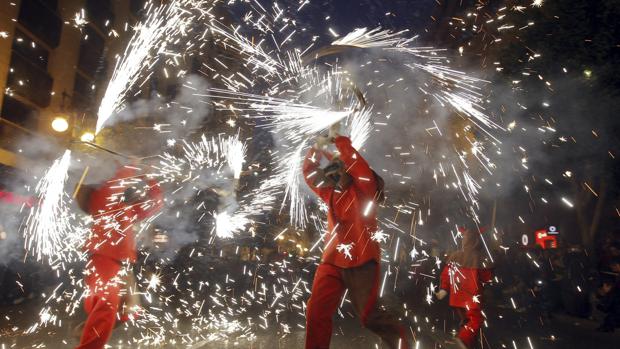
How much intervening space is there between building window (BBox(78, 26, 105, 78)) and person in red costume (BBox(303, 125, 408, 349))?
16211 mm

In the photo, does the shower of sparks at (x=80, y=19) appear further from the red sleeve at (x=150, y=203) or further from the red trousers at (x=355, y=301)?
the red trousers at (x=355, y=301)

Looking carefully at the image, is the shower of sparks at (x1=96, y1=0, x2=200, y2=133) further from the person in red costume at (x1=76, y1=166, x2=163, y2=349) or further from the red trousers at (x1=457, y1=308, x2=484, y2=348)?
the red trousers at (x1=457, y1=308, x2=484, y2=348)

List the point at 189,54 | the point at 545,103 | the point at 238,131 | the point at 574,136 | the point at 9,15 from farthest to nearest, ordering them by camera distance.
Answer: the point at 189,54 → the point at 238,131 → the point at 9,15 → the point at 574,136 → the point at 545,103

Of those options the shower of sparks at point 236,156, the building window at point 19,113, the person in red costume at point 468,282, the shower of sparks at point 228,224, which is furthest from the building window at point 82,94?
the person in red costume at point 468,282

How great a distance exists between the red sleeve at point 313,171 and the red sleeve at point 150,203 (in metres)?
1.54

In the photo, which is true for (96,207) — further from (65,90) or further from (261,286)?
(65,90)

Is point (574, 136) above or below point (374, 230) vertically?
above

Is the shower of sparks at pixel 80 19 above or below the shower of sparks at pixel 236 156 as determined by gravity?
above

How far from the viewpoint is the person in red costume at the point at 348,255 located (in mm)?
3963

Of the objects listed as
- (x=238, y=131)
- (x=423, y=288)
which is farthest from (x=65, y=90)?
(x=423, y=288)

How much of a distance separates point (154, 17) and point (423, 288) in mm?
9945

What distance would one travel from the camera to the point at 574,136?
928 cm

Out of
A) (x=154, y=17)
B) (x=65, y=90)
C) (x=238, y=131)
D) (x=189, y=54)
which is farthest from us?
(x=189, y=54)

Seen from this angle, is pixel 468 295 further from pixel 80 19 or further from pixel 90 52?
pixel 90 52
